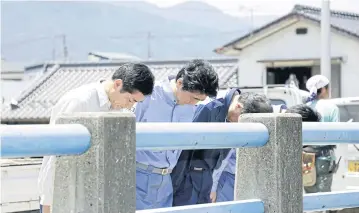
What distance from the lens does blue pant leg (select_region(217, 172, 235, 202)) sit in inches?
194

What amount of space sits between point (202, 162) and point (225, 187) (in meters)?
0.28

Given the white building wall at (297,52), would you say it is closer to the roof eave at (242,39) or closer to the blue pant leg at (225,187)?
the roof eave at (242,39)

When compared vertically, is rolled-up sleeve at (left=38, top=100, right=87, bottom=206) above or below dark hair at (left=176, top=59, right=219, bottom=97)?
below

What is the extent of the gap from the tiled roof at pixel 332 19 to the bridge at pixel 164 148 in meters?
17.8

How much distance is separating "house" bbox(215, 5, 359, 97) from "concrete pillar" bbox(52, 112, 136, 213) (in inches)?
747

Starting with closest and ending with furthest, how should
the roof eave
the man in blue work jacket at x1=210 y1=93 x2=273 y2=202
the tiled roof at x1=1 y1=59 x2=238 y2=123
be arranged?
the man in blue work jacket at x1=210 y1=93 x2=273 y2=202 → the roof eave → the tiled roof at x1=1 y1=59 x2=238 y2=123

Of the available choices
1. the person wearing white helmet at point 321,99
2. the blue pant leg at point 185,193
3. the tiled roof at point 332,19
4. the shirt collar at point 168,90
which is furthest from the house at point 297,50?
the shirt collar at point 168,90

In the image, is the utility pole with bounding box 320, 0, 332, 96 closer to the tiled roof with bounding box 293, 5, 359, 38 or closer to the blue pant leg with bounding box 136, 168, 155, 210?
the tiled roof with bounding box 293, 5, 359, 38

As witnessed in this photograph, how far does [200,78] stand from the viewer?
438 centimetres

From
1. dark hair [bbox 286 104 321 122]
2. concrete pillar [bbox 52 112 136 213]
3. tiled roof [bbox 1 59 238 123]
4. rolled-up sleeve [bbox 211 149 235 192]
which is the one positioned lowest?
rolled-up sleeve [bbox 211 149 235 192]

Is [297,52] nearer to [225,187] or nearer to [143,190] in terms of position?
[225,187]

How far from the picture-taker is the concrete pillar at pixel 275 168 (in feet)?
11.6

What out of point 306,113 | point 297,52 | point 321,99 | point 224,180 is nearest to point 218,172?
point 224,180

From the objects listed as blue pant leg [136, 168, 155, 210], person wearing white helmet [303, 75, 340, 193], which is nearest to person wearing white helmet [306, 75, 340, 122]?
person wearing white helmet [303, 75, 340, 193]
